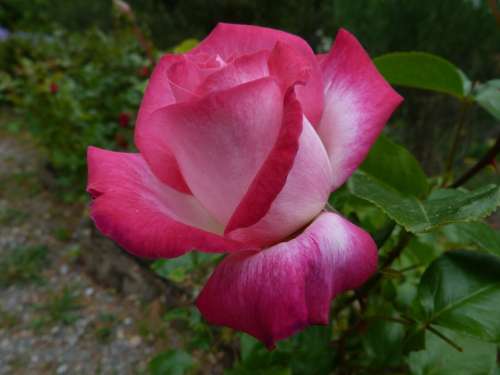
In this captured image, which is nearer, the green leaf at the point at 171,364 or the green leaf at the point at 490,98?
the green leaf at the point at 490,98

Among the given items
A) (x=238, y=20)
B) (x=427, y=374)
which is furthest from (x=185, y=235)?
(x=238, y=20)

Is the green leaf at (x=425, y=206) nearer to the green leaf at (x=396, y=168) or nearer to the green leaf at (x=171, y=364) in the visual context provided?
the green leaf at (x=396, y=168)

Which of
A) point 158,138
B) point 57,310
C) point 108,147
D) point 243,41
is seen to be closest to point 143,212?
point 158,138

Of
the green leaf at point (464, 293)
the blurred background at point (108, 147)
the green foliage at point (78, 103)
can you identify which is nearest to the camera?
the green leaf at point (464, 293)

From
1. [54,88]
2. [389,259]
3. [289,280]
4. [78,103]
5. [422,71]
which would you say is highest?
[422,71]

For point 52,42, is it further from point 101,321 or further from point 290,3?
point 101,321

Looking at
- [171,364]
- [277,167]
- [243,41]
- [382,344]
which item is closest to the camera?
[277,167]

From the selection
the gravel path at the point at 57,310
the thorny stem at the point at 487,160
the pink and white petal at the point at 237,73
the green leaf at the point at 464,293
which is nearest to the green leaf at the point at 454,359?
the green leaf at the point at 464,293

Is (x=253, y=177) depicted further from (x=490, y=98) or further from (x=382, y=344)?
(x=382, y=344)

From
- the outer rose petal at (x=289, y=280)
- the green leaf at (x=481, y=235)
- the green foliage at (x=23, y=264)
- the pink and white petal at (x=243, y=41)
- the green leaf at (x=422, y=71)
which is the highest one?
the pink and white petal at (x=243, y=41)
